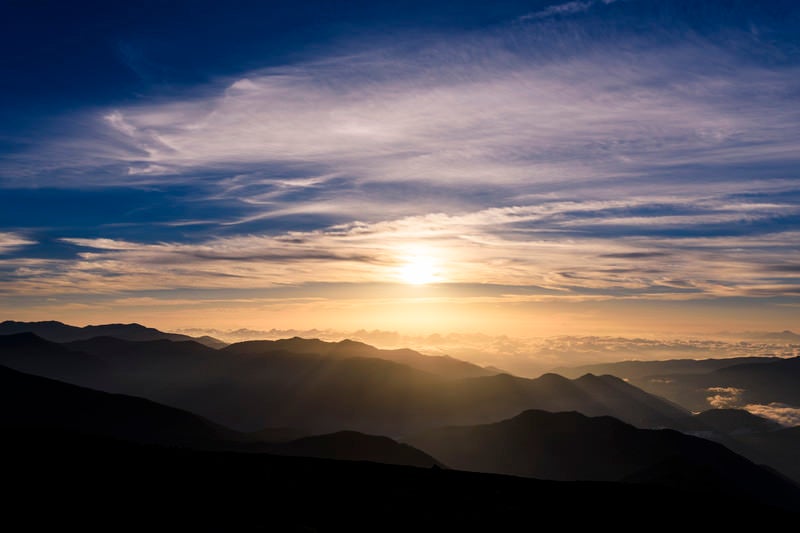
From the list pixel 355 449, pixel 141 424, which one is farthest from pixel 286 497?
pixel 141 424

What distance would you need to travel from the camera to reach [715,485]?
513ft

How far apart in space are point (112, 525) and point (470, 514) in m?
24.6

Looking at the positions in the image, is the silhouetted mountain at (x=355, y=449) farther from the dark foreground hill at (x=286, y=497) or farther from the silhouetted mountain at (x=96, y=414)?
the dark foreground hill at (x=286, y=497)

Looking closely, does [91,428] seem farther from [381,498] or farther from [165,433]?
[381,498]

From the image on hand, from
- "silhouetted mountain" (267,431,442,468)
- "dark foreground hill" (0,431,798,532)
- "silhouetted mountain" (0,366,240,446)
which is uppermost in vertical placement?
"dark foreground hill" (0,431,798,532)

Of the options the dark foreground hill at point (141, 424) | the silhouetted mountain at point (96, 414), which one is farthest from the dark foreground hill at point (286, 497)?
the silhouetted mountain at point (96, 414)

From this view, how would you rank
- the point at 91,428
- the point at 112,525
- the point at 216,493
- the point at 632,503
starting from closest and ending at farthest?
the point at 112,525, the point at 216,493, the point at 632,503, the point at 91,428

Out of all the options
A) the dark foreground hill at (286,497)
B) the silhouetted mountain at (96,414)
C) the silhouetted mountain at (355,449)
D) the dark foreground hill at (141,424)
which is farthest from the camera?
the silhouetted mountain at (96,414)

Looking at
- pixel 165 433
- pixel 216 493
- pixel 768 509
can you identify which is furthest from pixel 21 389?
Result: pixel 768 509

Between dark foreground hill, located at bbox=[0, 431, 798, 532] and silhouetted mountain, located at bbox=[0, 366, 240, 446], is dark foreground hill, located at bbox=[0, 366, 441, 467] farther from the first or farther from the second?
dark foreground hill, located at bbox=[0, 431, 798, 532]

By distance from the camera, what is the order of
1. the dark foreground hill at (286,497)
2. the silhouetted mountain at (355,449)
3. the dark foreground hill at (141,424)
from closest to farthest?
the dark foreground hill at (286,497) < the silhouetted mountain at (355,449) < the dark foreground hill at (141,424)

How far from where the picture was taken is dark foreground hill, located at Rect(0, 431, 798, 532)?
122 feet

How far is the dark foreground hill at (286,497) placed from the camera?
37.2 m

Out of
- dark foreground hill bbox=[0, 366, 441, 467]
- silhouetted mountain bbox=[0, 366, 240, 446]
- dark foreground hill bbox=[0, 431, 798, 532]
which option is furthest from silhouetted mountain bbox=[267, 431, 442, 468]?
dark foreground hill bbox=[0, 431, 798, 532]
